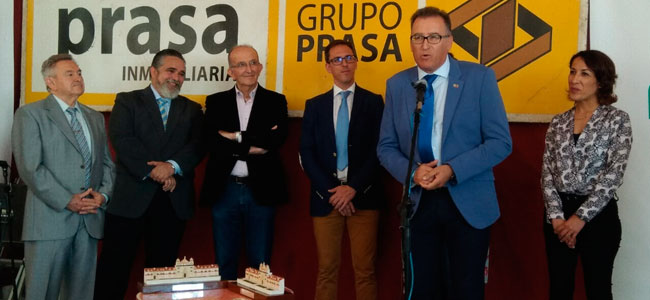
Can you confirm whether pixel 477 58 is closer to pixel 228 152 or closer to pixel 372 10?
pixel 372 10

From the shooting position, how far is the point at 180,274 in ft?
11.4

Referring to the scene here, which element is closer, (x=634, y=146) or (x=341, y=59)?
(x=634, y=146)

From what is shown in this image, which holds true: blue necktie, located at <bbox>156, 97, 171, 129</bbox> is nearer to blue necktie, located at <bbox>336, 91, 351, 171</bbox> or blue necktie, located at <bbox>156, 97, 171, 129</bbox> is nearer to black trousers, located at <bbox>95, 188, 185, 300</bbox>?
black trousers, located at <bbox>95, 188, 185, 300</bbox>

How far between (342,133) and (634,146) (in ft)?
Answer: 5.78

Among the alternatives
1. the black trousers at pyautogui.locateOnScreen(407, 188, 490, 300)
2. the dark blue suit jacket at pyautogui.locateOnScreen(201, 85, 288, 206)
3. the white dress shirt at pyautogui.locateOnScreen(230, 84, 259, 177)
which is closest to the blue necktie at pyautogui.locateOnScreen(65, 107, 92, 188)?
the dark blue suit jacket at pyautogui.locateOnScreen(201, 85, 288, 206)

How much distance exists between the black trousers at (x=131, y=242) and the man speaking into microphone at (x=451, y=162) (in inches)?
70.7

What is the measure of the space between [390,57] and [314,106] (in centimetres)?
64

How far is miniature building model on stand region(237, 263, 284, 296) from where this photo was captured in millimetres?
3219

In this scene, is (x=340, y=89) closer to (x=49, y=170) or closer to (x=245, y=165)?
(x=245, y=165)

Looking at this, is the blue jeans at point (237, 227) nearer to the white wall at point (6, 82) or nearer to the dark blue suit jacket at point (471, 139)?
the dark blue suit jacket at point (471, 139)

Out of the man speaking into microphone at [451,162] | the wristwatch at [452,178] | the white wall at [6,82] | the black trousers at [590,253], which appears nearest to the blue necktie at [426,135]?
the man speaking into microphone at [451,162]

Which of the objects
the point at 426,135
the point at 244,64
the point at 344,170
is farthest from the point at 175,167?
the point at 426,135

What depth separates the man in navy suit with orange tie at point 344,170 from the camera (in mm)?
4406

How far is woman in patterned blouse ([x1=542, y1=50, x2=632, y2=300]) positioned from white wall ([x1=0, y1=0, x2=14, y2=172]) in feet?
13.1
